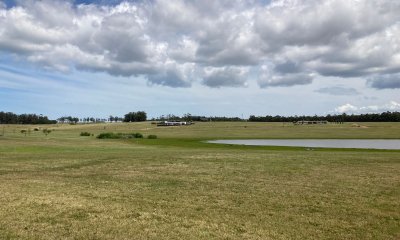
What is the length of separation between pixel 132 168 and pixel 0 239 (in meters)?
14.4

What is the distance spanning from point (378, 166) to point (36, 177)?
18720mm

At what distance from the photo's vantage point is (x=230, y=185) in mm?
18047

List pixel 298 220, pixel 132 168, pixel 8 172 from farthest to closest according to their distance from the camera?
pixel 132 168
pixel 8 172
pixel 298 220

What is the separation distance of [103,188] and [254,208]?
646 cm

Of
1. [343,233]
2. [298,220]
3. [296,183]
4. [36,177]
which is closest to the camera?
[343,233]

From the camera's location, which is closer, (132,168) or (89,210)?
(89,210)

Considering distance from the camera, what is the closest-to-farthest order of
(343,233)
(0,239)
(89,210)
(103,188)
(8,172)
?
(0,239) → (343,233) → (89,210) → (103,188) → (8,172)

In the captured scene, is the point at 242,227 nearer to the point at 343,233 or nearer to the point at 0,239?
the point at 343,233

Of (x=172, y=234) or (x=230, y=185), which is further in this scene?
(x=230, y=185)

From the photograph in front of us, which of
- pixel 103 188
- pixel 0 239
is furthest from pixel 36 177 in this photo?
pixel 0 239

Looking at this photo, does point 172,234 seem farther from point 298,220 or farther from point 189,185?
point 189,185

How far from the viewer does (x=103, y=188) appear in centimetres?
1698

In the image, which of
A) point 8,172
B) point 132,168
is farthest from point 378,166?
point 8,172

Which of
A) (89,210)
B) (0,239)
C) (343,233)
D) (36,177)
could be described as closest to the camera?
(0,239)
